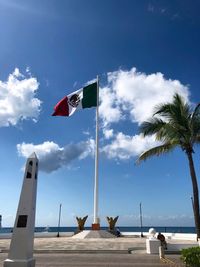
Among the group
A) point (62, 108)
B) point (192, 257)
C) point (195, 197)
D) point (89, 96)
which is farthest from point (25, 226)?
point (89, 96)

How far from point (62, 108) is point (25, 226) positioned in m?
23.7

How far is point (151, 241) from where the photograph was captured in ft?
68.8

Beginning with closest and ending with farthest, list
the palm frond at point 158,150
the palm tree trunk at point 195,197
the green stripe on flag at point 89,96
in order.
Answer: the palm tree trunk at point 195,197
the palm frond at point 158,150
the green stripe on flag at point 89,96

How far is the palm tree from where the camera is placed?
24469 mm

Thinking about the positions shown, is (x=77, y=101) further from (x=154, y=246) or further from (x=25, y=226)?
(x=25, y=226)

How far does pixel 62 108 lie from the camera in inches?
1388

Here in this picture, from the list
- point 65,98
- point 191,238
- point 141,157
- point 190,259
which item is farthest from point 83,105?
point 190,259

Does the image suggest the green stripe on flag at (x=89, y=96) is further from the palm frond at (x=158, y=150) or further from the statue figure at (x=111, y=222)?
the statue figure at (x=111, y=222)

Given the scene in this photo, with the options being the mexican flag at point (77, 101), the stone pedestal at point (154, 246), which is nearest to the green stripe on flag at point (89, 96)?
the mexican flag at point (77, 101)

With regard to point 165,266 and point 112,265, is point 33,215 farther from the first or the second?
point 165,266

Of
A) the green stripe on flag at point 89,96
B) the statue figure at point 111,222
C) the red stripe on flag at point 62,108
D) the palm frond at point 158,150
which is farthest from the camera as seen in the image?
the statue figure at point 111,222

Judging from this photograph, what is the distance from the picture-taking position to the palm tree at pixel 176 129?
24.5 metres

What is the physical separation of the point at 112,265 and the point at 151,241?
5.99m

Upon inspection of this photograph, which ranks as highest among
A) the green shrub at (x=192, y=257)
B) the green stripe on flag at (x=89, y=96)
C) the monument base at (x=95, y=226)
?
the green stripe on flag at (x=89, y=96)
